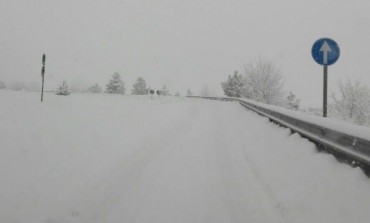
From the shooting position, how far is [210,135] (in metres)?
9.04

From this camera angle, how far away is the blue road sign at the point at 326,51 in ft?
24.6

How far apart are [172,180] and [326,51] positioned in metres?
5.69

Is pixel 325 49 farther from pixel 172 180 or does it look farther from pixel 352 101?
pixel 352 101

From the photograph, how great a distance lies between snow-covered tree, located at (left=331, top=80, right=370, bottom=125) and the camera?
26500 millimetres

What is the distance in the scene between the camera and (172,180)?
497cm

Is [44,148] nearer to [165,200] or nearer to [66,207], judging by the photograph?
[66,207]

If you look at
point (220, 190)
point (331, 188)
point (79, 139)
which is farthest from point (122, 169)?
point (331, 188)

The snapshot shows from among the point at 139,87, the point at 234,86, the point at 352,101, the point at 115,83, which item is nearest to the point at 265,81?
the point at 234,86

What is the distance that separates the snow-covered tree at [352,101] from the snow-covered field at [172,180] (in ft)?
75.5

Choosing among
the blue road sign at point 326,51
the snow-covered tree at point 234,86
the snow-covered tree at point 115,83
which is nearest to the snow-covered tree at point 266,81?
the snow-covered tree at point 234,86

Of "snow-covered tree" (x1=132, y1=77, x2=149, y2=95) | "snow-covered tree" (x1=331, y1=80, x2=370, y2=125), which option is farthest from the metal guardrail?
"snow-covered tree" (x1=132, y1=77, x2=149, y2=95)

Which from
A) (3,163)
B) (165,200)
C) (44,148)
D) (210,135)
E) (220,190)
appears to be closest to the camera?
(165,200)

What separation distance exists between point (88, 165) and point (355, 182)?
4.82 metres

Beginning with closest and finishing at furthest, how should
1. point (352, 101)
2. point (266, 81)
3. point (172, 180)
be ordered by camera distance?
1. point (172, 180)
2. point (352, 101)
3. point (266, 81)
